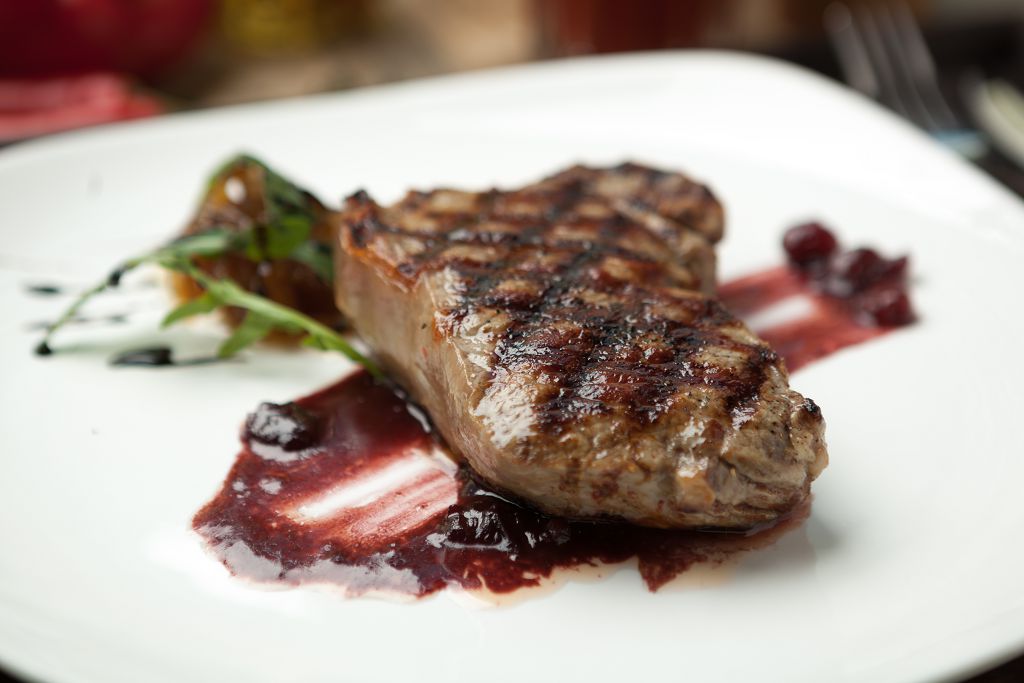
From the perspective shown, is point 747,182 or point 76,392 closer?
point 76,392

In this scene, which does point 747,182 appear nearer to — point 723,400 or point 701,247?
point 701,247

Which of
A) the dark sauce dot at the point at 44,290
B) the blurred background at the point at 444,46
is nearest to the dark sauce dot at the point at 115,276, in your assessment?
the dark sauce dot at the point at 44,290

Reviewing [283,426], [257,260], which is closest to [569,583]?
[283,426]

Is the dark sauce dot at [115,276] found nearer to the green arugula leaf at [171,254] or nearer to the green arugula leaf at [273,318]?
the green arugula leaf at [171,254]

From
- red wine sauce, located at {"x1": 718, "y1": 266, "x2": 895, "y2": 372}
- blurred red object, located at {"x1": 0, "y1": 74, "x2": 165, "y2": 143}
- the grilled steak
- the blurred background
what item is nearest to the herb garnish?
the grilled steak

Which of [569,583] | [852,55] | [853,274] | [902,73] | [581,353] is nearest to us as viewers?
[569,583]

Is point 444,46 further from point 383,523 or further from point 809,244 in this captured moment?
point 383,523

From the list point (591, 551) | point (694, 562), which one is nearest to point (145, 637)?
point (591, 551)
